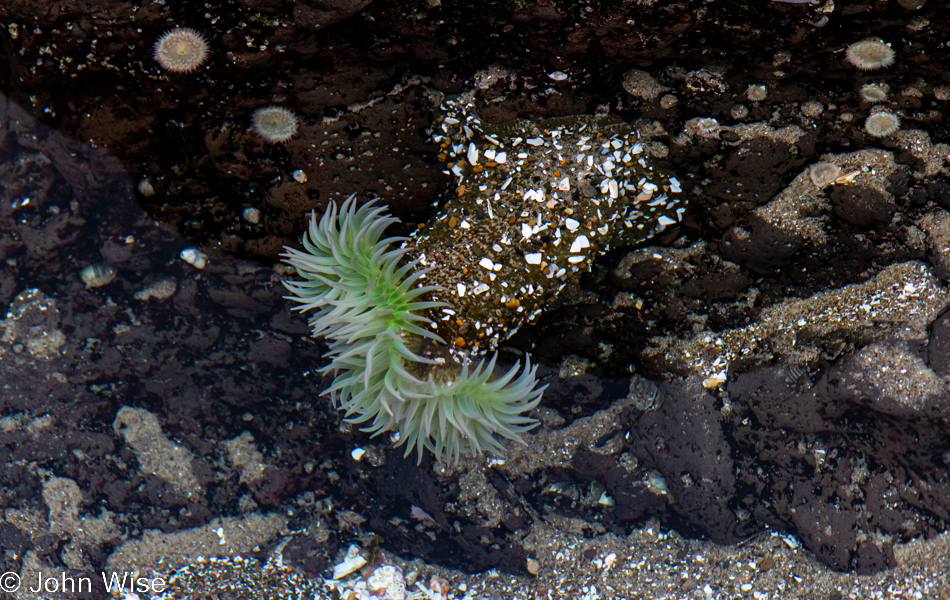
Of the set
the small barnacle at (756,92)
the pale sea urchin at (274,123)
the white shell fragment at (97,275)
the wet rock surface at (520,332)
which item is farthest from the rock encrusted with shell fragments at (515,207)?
the white shell fragment at (97,275)

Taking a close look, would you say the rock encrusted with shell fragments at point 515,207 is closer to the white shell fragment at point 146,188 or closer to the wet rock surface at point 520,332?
the wet rock surface at point 520,332

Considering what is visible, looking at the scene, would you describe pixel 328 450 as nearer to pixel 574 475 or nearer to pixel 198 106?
pixel 574 475

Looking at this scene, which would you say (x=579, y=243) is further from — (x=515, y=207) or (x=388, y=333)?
(x=388, y=333)

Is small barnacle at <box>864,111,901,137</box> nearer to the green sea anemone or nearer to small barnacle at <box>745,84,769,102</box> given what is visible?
small barnacle at <box>745,84,769,102</box>

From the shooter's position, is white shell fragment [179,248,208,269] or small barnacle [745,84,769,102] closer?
small barnacle [745,84,769,102]

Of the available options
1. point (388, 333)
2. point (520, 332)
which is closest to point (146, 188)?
point (388, 333)

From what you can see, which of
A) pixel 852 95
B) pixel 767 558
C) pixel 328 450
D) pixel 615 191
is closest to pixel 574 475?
pixel 767 558

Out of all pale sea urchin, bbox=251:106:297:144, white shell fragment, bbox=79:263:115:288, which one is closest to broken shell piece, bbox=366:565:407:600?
white shell fragment, bbox=79:263:115:288
